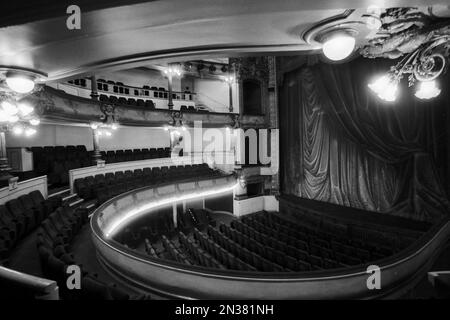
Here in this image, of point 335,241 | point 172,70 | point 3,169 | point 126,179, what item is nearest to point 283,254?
point 335,241

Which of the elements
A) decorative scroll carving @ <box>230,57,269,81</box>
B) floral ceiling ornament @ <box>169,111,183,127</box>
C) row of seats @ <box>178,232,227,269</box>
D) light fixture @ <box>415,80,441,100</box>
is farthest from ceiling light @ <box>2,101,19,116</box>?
decorative scroll carving @ <box>230,57,269,81</box>

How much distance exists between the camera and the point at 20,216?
18.0 ft

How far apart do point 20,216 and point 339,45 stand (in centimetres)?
673

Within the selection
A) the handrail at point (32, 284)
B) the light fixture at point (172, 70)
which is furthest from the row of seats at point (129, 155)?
the handrail at point (32, 284)

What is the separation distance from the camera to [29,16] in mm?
1798

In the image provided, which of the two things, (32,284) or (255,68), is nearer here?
(32,284)

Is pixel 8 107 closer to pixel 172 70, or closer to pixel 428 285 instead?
pixel 428 285

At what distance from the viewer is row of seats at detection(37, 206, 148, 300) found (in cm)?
283

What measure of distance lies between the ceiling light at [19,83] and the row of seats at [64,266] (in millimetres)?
2190

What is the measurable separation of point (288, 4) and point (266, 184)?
1170 centimetres

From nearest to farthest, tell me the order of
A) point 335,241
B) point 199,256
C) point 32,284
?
point 32,284 → point 199,256 → point 335,241

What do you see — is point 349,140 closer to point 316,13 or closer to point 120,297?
point 316,13

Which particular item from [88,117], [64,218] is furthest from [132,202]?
[88,117]

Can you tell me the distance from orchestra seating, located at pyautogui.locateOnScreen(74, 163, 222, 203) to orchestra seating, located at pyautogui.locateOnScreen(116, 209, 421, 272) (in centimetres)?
160
